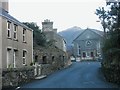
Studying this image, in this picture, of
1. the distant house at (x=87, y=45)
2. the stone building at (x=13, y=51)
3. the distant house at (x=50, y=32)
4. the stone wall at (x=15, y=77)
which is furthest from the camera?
the distant house at (x=87, y=45)

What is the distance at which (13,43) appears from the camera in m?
31.7

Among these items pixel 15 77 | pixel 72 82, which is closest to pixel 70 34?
pixel 72 82

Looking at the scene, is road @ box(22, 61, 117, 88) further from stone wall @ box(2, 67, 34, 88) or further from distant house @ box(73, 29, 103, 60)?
distant house @ box(73, 29, 103, 60)

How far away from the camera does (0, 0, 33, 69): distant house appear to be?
28.8 metres

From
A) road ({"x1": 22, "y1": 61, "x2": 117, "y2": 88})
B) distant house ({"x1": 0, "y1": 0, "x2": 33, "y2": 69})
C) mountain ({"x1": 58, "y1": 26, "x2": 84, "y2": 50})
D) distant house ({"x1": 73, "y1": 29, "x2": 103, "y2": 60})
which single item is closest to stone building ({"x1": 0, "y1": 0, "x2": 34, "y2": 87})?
distant house ({"x1": 0, "y1": 0, "x2": 33, "y2": 69})

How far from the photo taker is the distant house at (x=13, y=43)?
94.5 ft

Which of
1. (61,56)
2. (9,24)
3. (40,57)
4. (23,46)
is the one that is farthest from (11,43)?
(61,56)

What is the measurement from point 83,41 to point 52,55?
48.7 m

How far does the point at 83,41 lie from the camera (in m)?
97.7

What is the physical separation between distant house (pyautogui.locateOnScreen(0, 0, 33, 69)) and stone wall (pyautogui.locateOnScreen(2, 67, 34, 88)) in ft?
5.35

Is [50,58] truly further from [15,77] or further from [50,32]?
[15,77]

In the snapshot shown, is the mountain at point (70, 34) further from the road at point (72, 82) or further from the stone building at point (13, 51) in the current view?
the road at point (72, 82)

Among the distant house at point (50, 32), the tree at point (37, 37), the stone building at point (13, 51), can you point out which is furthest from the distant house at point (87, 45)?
the stone building at point (13, 51)

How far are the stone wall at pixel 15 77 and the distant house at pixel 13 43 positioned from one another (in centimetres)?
163
